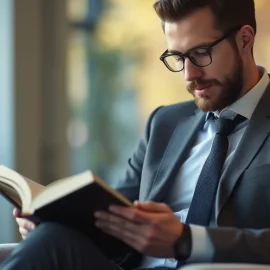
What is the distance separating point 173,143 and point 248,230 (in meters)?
0.48

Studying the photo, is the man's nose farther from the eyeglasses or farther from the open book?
the open book

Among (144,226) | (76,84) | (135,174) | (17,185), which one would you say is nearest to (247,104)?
(135,174)

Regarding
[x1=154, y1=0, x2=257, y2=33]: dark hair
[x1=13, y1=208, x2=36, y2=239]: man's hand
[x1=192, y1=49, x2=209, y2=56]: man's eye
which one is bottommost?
[x1=13, y1=208, x2=36, y2=239]: man's hand

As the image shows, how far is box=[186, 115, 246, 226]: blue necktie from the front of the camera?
1671 millimetres

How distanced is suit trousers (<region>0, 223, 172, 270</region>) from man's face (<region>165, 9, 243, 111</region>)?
0.56 m

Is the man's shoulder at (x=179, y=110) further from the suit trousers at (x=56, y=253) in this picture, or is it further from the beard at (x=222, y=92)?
the suit trousers at (x=56, y=253)

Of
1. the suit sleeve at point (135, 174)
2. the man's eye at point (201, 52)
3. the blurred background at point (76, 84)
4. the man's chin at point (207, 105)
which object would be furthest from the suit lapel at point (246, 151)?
the blurred background at point (76, 84)

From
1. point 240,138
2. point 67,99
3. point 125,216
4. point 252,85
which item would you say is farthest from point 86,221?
point 67,99

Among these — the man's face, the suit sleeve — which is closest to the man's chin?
the man's face

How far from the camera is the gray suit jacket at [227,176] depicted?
1.46 metres

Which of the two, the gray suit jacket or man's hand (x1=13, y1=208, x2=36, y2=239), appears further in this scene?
man's hand (x1=13, y1=208, x2=36, y2=239)

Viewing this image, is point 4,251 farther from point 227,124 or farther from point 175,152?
point 227,124

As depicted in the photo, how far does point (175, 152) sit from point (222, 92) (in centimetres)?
23

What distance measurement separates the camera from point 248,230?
58.4 inches
